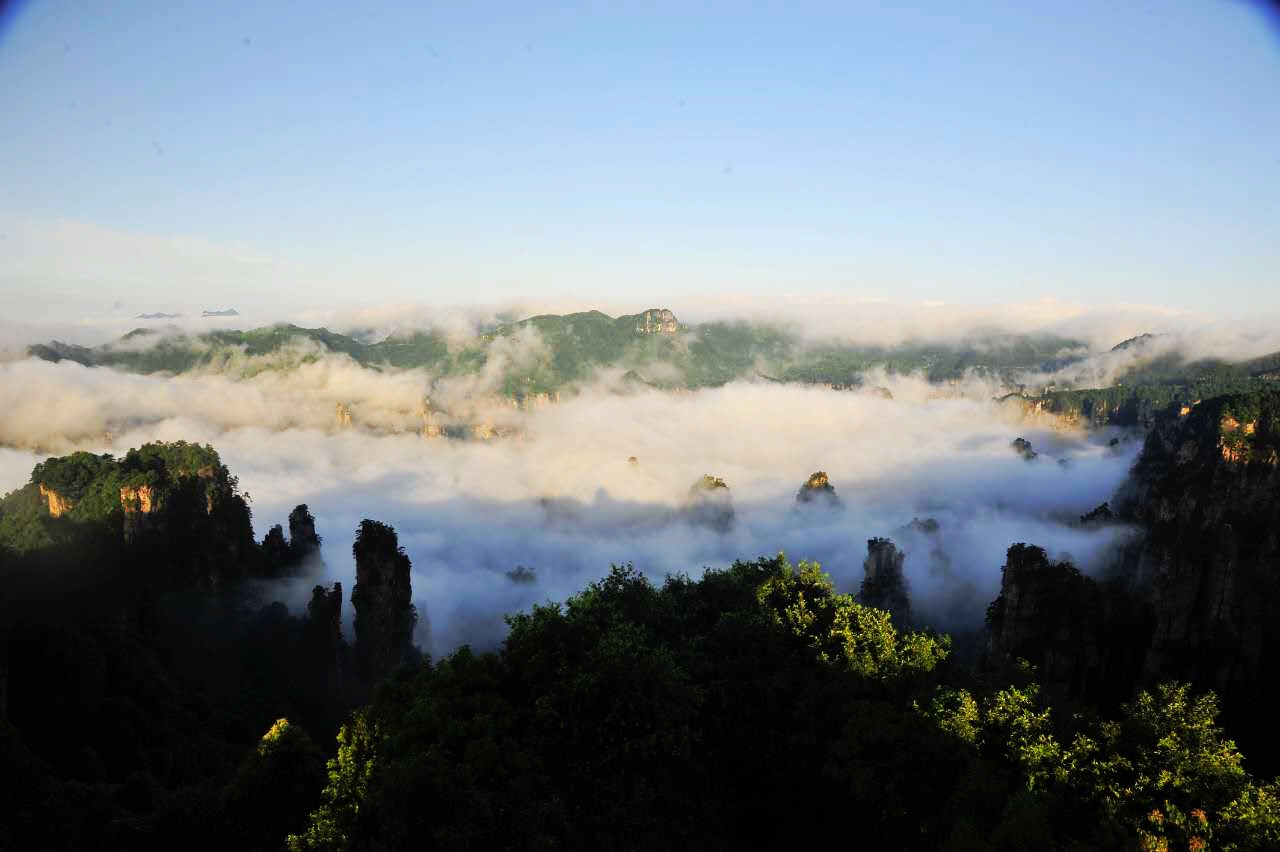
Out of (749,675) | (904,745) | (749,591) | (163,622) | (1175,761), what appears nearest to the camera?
(1175,761)

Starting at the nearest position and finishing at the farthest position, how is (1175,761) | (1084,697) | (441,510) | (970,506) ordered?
(1175,761), (1084,697), (970,506), (441,510)

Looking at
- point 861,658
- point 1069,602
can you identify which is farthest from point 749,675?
point 1069,602

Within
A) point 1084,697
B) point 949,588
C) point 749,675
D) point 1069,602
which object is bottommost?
point 949,588

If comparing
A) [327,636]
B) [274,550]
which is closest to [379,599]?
[327,636]

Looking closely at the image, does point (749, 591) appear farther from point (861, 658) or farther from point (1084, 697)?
point (1084, 697)

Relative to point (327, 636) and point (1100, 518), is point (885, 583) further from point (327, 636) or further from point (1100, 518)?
point (327, 636)

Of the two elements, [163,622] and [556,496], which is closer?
[163,622]

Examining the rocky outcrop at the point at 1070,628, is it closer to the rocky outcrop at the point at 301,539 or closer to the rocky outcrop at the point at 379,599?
the rocky outcrop at the point at 379,599
